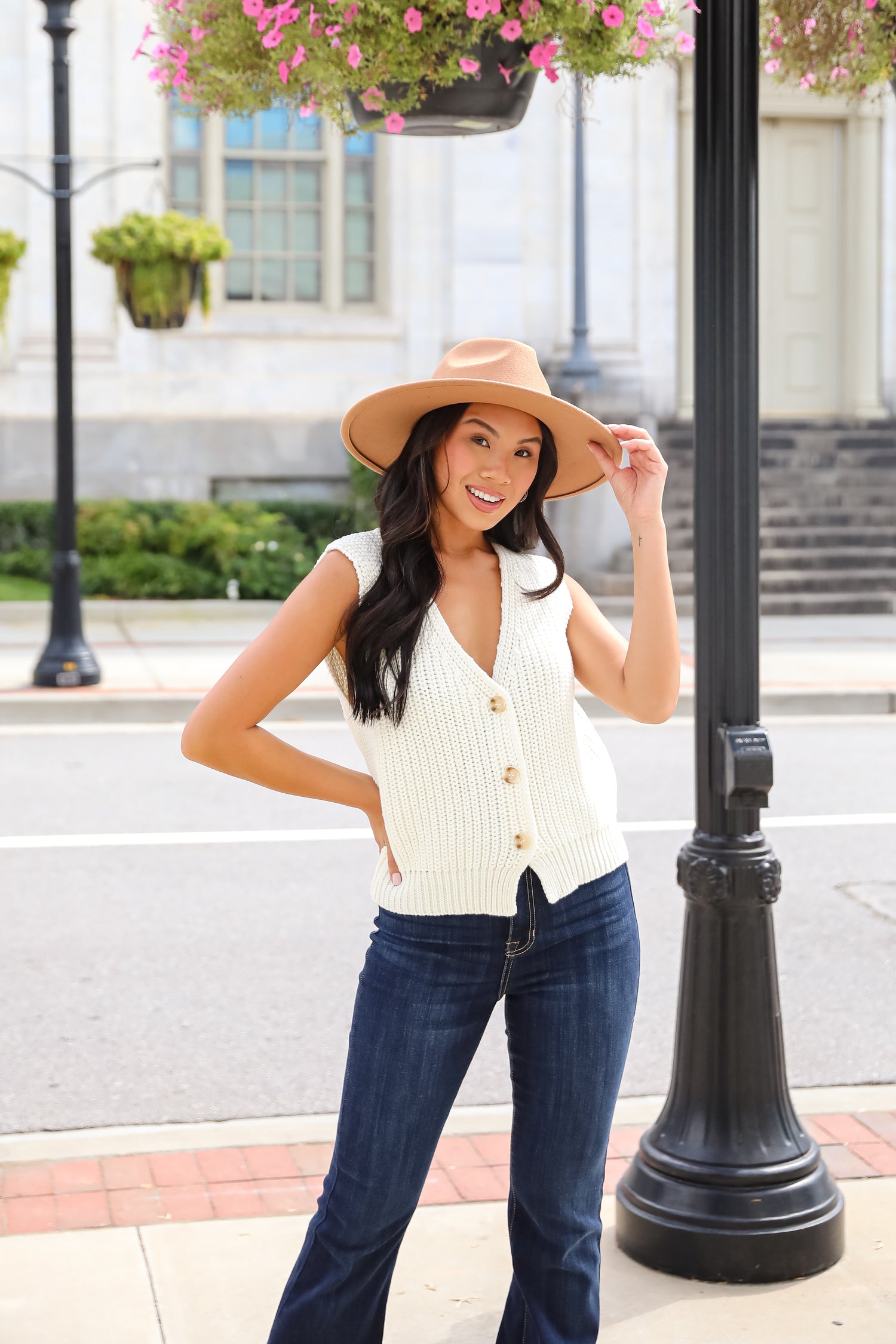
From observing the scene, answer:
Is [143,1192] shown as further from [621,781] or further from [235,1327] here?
[621,781]

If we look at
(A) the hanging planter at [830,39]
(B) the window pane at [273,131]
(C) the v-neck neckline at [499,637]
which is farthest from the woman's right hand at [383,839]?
(B) the window pane at [273,131]

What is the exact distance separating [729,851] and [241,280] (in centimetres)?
1651

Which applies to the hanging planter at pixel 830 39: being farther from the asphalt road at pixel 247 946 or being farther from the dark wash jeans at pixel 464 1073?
the asphalt road at pixel 247 946

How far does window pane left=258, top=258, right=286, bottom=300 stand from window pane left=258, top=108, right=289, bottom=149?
50.0 inches

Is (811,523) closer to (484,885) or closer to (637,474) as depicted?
(637,474)

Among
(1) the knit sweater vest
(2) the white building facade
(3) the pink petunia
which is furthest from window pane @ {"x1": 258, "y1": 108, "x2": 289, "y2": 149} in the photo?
(1) the knit sweater vest

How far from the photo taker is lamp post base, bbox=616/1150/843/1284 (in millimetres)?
3531

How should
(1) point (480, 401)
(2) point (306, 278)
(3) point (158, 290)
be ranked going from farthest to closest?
(2) point (306, 278) → (3) point (158, 290) → (1) point (480, 401)

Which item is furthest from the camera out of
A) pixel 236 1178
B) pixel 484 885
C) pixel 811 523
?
pixel 811 523

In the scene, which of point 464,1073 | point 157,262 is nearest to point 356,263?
point 157,262

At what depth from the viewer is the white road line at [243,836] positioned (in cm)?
778

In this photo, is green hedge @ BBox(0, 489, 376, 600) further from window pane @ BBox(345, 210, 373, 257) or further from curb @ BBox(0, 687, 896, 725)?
curb @ BBox(0, 687, 896, 725)

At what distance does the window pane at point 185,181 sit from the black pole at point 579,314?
165 inches

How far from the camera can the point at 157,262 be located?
15.1 meters
